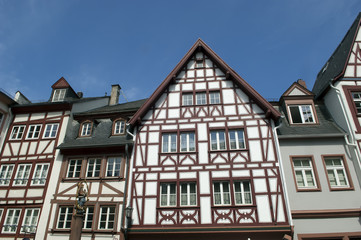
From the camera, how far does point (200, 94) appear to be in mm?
17766

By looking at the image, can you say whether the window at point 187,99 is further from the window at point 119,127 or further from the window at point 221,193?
the window at point 221,193

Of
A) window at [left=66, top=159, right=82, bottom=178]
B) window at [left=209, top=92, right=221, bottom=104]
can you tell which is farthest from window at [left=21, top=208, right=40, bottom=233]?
window at [left=209, top=92, right=221, bottom=104]

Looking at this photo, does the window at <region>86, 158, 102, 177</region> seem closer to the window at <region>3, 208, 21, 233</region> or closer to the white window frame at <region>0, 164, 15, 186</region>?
the window at <region>3, 208, 21, 233</region>

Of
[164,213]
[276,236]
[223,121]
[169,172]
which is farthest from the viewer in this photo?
[223,121]

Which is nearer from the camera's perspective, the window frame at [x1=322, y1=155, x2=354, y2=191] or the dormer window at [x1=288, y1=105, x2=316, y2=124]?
the window frame at [x1=322, y1=155, x2=354, y2=191]

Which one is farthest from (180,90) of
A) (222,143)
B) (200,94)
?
(222,143)

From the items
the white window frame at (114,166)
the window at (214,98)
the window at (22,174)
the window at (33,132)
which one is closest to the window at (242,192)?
the window at (214,98)

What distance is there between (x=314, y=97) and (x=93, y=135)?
14.8 meters

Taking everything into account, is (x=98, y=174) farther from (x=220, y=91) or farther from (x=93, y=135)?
(x=220, y=91)

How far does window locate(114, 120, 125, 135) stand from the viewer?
59.9 feet

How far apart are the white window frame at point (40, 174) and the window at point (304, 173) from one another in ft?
48.9

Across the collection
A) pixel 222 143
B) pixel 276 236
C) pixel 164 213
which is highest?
pixel 222 143

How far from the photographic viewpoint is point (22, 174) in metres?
17.6

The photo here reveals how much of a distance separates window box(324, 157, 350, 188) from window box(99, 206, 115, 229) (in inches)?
469
